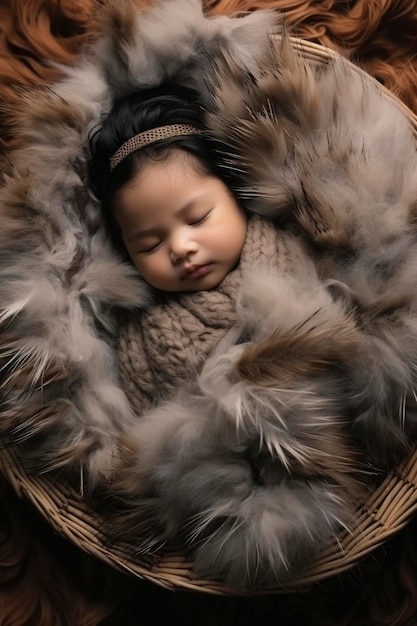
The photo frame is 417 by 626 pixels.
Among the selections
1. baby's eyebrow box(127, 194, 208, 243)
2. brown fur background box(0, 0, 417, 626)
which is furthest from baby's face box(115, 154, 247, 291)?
brown fur background box(0, 0, 417, 626)

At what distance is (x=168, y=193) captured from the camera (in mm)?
977

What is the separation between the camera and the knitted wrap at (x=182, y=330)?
990 millimetres

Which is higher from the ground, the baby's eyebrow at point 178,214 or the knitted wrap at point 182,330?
the baby's eyebrow at point 178,214

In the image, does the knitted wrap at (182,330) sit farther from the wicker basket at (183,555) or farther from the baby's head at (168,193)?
the wicker basket at (183,555)

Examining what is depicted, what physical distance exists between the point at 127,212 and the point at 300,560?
503 mm

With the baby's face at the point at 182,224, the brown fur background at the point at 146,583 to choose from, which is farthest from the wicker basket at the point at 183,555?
the baby's face at the point at 182,224

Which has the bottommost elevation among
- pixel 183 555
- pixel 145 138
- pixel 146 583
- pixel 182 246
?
pixel 146 583

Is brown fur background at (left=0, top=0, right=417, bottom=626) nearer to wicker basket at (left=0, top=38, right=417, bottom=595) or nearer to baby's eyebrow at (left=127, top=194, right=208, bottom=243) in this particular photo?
wicker basket at (left=0, top=38, right=417, bottom=595)

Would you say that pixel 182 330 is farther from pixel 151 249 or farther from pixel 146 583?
pixel 146 583

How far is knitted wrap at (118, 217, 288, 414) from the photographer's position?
990 mm

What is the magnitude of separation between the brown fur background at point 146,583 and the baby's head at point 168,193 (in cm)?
17

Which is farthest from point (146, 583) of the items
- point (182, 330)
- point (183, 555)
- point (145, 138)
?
point (145, 138)

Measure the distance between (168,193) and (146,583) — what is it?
580 millimetres

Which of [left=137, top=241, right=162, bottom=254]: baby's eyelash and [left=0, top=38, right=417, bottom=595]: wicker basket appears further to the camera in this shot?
[left=137, top=241, right=162, bottom=254]: baby's eyelash
